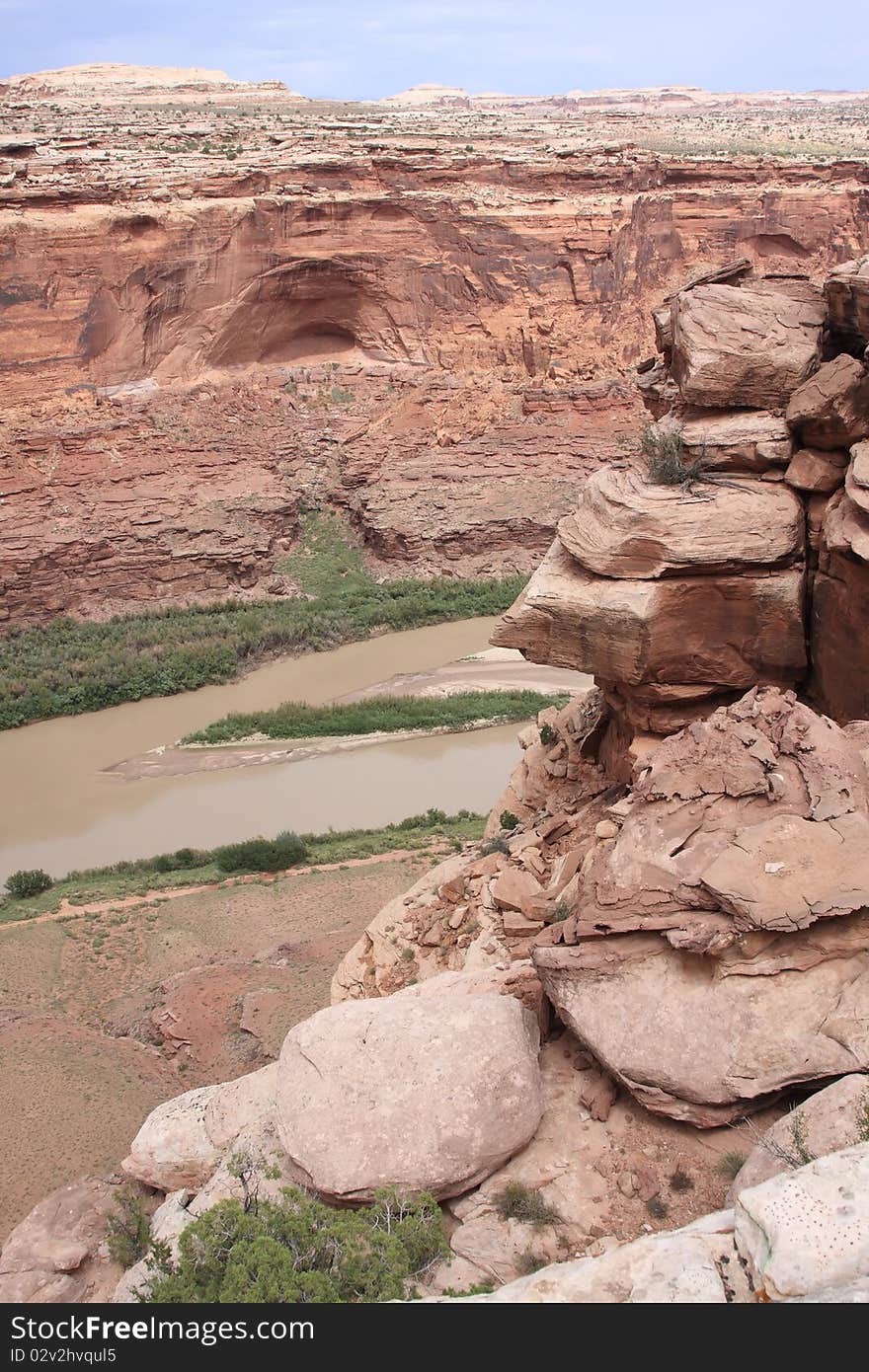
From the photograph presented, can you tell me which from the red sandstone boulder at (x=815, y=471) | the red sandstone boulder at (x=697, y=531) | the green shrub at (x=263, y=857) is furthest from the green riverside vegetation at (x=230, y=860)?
the red sandstone boulder at (x=815, y=471)

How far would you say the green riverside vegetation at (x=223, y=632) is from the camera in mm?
26734

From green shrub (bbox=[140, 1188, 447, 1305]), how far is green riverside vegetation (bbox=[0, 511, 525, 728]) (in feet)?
69.9

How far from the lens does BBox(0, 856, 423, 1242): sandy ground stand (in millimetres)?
10609

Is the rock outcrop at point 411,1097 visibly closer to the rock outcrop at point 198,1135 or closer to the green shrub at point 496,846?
the rock outcrop at point 198,1135

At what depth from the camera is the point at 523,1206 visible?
20.2ft

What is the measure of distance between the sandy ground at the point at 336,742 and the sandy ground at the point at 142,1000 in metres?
7.36

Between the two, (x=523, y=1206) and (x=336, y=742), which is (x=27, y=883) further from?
(x=523, y=1206)

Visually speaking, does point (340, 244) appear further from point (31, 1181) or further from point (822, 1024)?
point (822, 1024)

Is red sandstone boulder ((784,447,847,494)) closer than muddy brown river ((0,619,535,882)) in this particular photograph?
Yes

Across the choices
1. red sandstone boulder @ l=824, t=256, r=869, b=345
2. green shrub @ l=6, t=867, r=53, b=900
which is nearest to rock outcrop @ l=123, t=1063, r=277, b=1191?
red sandstone boulder @ l=824, t=256, r=869, b=345

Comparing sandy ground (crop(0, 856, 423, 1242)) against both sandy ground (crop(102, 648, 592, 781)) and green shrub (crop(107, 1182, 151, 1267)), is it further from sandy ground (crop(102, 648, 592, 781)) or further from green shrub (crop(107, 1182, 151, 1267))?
sandy ground (crop(102, 648, 592, 781))

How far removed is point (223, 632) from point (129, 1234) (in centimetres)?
2343

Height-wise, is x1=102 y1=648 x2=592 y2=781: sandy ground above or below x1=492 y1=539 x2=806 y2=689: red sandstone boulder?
below

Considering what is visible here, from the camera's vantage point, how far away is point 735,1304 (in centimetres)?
429
